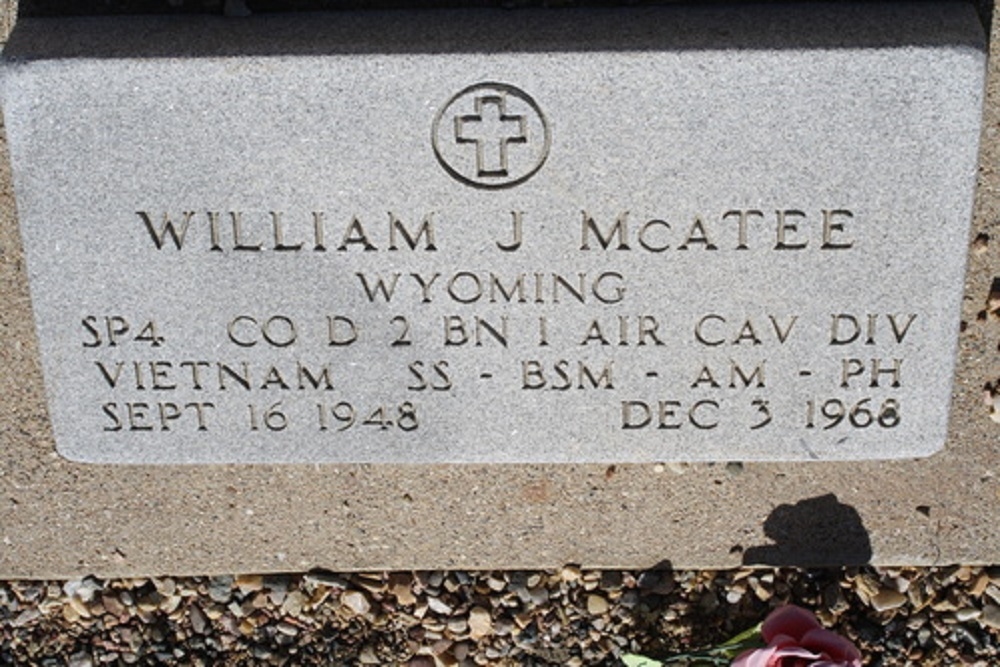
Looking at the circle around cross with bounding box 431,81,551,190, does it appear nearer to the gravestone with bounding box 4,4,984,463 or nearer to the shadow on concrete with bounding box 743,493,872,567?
the gravestone with bounding box 4,4,984,463

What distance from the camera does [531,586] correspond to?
3086mm

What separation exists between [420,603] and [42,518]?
97 cm

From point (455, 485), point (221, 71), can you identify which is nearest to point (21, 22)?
point (221, 71)

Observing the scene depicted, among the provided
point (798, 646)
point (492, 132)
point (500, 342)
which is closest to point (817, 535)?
point (798, 646)

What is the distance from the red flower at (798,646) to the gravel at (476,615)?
150 millimetres

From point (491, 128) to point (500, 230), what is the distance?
0.69 ft

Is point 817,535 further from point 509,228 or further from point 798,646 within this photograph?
point 509,228

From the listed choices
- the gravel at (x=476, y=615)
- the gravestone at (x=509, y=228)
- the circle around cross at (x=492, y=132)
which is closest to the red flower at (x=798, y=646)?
the gravel at (x=476, y=615)

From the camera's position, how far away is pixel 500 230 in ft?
8.36

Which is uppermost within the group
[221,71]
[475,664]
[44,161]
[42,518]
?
[221,71]

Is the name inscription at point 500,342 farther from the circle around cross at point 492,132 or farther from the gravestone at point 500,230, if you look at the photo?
the circle around cross at point 492,132

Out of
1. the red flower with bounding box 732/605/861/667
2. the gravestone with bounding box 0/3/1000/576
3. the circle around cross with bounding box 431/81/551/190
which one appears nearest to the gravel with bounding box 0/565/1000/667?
the red flower with bounding box 732/605/861/667

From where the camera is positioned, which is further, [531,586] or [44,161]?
[531,586]

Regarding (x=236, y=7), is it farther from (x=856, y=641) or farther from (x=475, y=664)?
(x=856, y=641)
